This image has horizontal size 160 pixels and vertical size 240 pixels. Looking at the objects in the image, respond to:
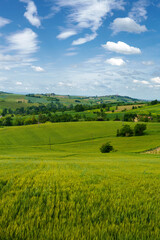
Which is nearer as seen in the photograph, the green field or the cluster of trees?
the green field

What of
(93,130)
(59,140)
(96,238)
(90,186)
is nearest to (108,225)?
(96,238)

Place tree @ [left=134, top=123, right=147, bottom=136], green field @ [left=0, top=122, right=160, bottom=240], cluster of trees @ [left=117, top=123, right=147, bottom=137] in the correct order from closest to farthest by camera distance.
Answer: green field @ [left=0, top=122, right=160, bottom=240]
cluster of trees @ [left=117, top=123, right=147, bottom=137]
tree @ [left=134, top=123, right=147, bottom=136]

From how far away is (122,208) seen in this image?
4406 millimetres

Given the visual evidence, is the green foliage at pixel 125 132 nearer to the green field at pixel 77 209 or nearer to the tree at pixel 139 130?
the tree at pixel 139 130

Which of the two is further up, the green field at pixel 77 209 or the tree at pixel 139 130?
the green field at pixel 77 209

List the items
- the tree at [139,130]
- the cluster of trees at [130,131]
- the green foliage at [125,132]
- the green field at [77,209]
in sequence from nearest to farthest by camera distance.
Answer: the green field at [77,209] < the green foliage at [125,132] < the cluster of trees at [130,131] < the tree at [139,130]

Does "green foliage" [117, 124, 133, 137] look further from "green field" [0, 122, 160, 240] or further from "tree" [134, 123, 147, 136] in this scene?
"green field" [0, 122, 160, 240]

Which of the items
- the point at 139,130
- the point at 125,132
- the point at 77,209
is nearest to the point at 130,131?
the point at 125,132

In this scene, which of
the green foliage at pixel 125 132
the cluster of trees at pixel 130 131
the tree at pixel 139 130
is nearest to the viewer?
the green foliage at pixel 125 132

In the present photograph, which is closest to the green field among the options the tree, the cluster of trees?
the cluster of trees

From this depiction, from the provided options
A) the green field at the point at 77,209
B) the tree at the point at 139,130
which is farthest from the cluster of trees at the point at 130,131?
the green field at the point at 77,209

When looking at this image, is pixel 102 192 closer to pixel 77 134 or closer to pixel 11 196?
pixel 11 196

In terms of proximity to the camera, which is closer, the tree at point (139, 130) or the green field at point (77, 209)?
the green field at point (77, 209)

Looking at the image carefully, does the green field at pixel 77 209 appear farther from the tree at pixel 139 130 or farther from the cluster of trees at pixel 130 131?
the tree at pixel 139 130
